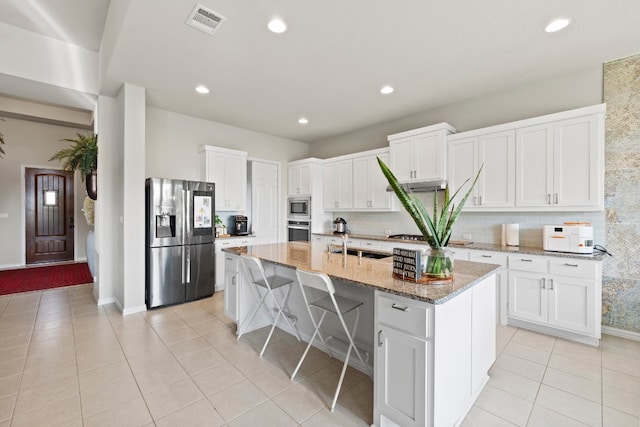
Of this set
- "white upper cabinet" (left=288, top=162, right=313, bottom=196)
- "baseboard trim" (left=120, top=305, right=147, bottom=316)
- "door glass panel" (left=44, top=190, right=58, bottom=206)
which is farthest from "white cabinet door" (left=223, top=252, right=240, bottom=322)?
"door glass panel" (left=44, top=190, right=58, bottom=206)

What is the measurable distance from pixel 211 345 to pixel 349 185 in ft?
11.4

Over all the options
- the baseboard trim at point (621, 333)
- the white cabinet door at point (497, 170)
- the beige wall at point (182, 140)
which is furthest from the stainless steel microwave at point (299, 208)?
the baseboard trim at point (621, 333)

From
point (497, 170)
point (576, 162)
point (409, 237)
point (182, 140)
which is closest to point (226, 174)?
point (182, 140)

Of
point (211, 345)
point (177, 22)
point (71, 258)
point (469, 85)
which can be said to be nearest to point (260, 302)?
point (211, 345)

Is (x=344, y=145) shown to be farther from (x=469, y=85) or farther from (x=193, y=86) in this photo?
(x=193, y=86)

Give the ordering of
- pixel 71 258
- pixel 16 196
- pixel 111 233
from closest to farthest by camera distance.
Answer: pixel 111 233
pixel 16 196
pixel 71 258

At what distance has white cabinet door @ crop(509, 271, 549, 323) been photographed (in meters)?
2.93

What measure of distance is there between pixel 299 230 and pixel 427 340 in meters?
4.46

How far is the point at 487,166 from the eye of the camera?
3.54 m

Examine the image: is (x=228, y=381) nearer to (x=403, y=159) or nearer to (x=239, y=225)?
(x=239, y=225)

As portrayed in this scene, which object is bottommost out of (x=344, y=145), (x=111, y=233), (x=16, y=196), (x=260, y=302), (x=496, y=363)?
(x=496, y=363)

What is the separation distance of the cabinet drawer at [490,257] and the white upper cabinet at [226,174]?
3748 mm

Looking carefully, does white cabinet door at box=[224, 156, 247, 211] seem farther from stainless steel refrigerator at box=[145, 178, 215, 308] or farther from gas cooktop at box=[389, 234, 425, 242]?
gas cooktop at box=[389, 234, 425, 242]

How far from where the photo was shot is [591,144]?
9.41ft
